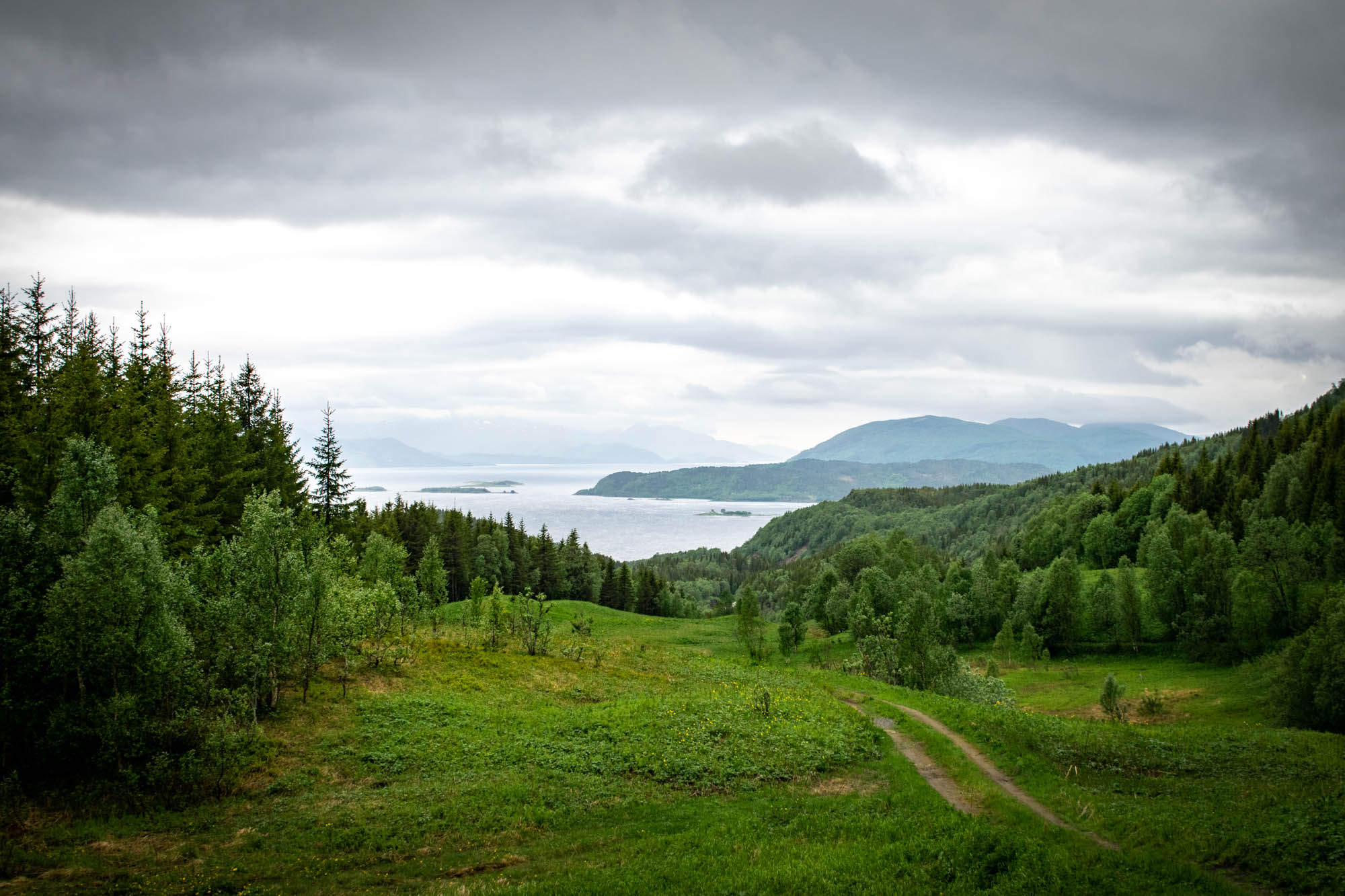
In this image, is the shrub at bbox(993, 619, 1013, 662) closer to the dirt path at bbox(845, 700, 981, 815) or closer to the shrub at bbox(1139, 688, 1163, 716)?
the shrub at bbox(1139, 688, 1163, 716)

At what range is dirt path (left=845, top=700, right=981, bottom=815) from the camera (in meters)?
17.8

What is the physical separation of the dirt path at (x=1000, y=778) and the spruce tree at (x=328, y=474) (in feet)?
144

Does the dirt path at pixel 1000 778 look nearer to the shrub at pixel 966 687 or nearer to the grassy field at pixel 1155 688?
the shrub at pixel 966 687

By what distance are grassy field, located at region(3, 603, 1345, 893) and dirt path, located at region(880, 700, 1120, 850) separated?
42 centimetres

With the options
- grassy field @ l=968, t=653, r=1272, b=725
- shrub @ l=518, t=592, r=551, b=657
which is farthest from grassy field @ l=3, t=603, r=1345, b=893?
grassy field @ l=968, t=653, r=1272, b=725

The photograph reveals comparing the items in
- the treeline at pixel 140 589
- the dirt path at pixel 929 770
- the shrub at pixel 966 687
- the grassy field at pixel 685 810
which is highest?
the treeline at pixel 140 589

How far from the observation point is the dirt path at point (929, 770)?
17.8 meters

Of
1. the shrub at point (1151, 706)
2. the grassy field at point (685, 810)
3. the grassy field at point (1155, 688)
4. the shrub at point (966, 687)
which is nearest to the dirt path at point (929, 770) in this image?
the grassy field at point (685, 810)

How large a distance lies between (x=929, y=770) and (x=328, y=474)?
47.3m

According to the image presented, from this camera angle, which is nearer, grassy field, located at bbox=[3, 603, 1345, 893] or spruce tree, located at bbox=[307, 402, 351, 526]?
grassy field, located at bbox=[3, 603, 1345, 893]

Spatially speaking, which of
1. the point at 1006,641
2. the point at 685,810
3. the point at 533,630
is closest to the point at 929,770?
the point at 685,810

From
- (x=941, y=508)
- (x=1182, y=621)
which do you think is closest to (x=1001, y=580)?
(x=1182, y=621)

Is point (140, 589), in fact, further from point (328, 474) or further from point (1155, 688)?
point (1155, 688)

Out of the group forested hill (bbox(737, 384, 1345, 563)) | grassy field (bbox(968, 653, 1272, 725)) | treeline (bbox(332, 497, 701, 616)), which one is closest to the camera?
grassy field (bbox(968, 653, 1272, 725))
